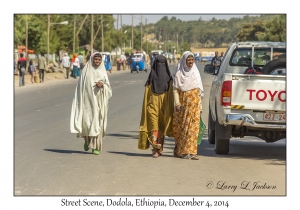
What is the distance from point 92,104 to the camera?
11312 millimetres

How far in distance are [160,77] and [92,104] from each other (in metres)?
1.25

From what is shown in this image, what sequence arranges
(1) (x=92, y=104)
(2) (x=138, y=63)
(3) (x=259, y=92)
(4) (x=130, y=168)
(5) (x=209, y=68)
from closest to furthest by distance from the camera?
1. (4) (x=130, y=168)
2. (3) (x=259, y=92)
3. (1) (x=92, y=104)
4. (5) (x=209, y=68)
5. (2) (x=138, y=63)

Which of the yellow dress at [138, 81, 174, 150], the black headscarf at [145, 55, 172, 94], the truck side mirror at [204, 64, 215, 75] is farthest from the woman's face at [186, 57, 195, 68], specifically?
the truck side mirror at [204, 64, 215, 75]

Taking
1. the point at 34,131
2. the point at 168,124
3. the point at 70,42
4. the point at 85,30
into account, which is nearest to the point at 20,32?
the point at 70,42

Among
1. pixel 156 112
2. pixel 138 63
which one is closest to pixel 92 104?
pixel 156 112

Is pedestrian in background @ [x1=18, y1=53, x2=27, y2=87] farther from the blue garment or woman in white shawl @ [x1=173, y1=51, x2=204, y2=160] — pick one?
woman in white shawl @ [x1=173, y1=51, x2=204, y2=160]

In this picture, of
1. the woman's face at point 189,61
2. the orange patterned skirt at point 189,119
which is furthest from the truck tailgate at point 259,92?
the woman's face at point 189,61

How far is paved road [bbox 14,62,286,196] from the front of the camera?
26.2 ft

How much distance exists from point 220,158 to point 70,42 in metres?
83.7

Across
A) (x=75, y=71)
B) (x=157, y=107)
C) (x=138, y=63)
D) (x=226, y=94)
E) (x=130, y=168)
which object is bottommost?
(x=130, y=168)

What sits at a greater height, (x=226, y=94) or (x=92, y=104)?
(x=226, y=94)

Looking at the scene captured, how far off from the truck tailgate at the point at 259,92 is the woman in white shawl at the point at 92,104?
84.9 inches

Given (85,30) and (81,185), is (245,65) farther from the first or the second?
(85,30)

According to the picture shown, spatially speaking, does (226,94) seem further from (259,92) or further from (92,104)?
(92,104)
